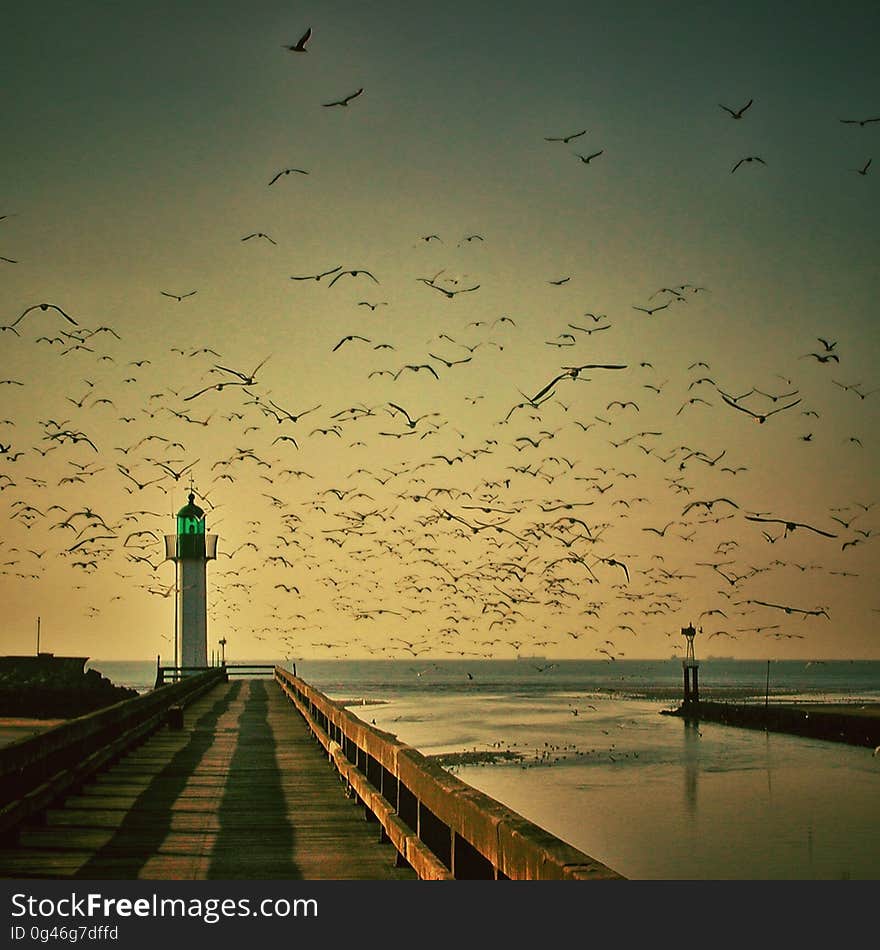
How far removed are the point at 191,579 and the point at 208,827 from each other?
2071 inches

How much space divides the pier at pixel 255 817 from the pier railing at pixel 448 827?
0.04ft

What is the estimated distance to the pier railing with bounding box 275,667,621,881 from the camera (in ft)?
17.5

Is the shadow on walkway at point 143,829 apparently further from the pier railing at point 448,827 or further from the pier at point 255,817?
the pier railing at point 448,827

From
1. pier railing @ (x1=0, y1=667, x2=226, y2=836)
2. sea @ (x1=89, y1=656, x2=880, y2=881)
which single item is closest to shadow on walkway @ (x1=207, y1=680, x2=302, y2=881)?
pier railing @ (x1=0, y1=667, x2=226, y2=836)

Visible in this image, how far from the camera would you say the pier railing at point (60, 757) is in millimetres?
10906

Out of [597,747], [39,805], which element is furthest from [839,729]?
[39,805]

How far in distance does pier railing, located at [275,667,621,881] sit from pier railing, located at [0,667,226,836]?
2.84 metres

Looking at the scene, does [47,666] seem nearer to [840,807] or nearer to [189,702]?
[189,702]

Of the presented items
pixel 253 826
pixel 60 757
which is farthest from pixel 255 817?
pixel 60 757

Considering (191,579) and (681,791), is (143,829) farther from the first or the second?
(191,579)

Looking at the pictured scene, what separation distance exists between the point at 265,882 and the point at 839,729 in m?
59.5

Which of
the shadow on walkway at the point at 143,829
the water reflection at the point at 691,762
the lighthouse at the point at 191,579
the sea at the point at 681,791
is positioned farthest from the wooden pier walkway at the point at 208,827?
the lighthouse at the point at 191,579

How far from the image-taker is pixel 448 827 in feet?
27.0

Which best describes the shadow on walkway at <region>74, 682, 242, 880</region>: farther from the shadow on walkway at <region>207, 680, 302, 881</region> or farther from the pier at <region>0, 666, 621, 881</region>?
the shadow on walkway at <region>207, 680, 302, 881</region>
